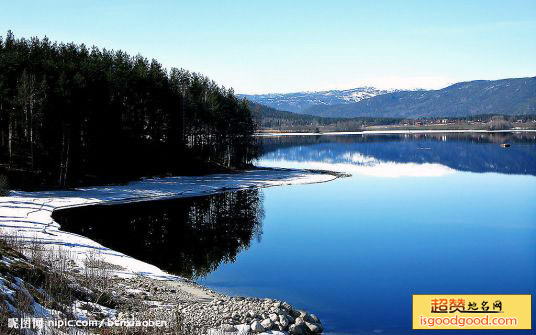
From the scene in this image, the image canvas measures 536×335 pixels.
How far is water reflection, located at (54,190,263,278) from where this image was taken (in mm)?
32781

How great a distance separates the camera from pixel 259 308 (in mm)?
20125

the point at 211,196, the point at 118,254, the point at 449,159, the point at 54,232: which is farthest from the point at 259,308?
the point at 449,159

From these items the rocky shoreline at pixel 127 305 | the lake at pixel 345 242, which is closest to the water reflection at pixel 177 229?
the lake at pixel 345 242

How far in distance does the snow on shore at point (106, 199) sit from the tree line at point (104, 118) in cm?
513

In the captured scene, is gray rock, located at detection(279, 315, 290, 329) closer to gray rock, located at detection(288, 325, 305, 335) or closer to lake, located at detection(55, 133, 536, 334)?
gray rock, located at detection(288, 325, 305, 335)

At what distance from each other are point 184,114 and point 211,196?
28935mm

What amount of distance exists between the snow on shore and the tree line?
16.8ft

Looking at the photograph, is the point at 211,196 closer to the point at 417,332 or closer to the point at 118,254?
the point at 118,254

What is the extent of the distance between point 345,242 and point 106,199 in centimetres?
2896

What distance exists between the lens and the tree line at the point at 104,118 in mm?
59594

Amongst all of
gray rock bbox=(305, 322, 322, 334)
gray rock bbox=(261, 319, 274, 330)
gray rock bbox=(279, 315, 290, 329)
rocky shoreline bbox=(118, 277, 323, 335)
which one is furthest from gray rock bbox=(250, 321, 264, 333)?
gray rock bbox=(305, 322, 322, 334)

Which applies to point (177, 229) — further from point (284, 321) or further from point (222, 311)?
point (284, 321)

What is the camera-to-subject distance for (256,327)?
1841 centimetres

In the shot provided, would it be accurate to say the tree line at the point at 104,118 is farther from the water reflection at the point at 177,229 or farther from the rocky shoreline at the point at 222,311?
the rocky shoreline at the point at 222,311
